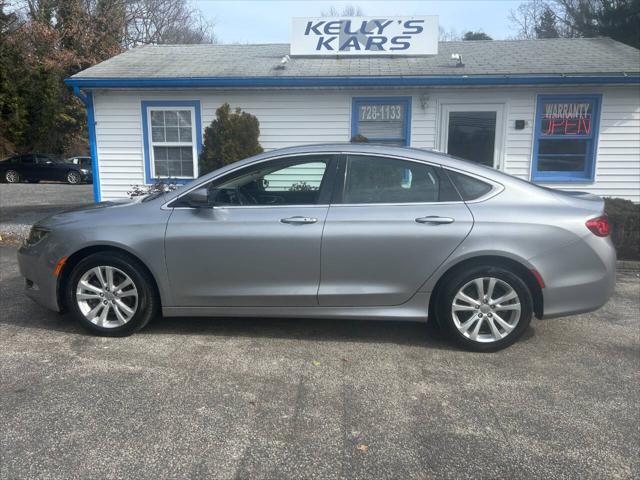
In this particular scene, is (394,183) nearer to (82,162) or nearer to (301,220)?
(301,220)

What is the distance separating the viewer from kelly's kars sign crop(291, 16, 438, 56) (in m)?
10.5

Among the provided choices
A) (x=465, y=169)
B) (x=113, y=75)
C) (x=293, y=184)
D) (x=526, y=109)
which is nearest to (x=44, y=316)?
(x=293, y=184)

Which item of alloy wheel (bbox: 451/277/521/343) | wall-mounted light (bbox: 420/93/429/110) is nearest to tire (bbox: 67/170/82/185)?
wall-mounted light (bbox: 420/93/429/110)

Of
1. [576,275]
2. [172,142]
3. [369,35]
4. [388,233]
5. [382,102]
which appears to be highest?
[369,35]

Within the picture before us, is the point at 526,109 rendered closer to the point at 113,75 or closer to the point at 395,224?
the point at 395,224

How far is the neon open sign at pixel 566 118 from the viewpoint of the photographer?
9.45 m

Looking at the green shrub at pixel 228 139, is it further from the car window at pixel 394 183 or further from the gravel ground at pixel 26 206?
the car window at pixel 394 183

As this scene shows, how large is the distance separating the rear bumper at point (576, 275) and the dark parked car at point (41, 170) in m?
24.0

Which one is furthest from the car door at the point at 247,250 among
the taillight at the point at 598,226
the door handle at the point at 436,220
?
the taillight at the point at 598,226

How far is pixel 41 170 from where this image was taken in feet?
80.9

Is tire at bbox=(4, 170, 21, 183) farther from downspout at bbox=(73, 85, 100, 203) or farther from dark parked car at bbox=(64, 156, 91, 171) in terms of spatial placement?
downspout at bbox=(73, 85, 100, 203)

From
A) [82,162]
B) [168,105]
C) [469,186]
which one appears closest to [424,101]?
[168,105]

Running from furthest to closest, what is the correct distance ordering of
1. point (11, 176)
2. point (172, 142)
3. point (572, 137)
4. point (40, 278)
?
point (11, 176), point (172, 142), point (572, 137), point (40, 278)

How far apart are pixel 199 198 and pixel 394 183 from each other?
157 centimetres
